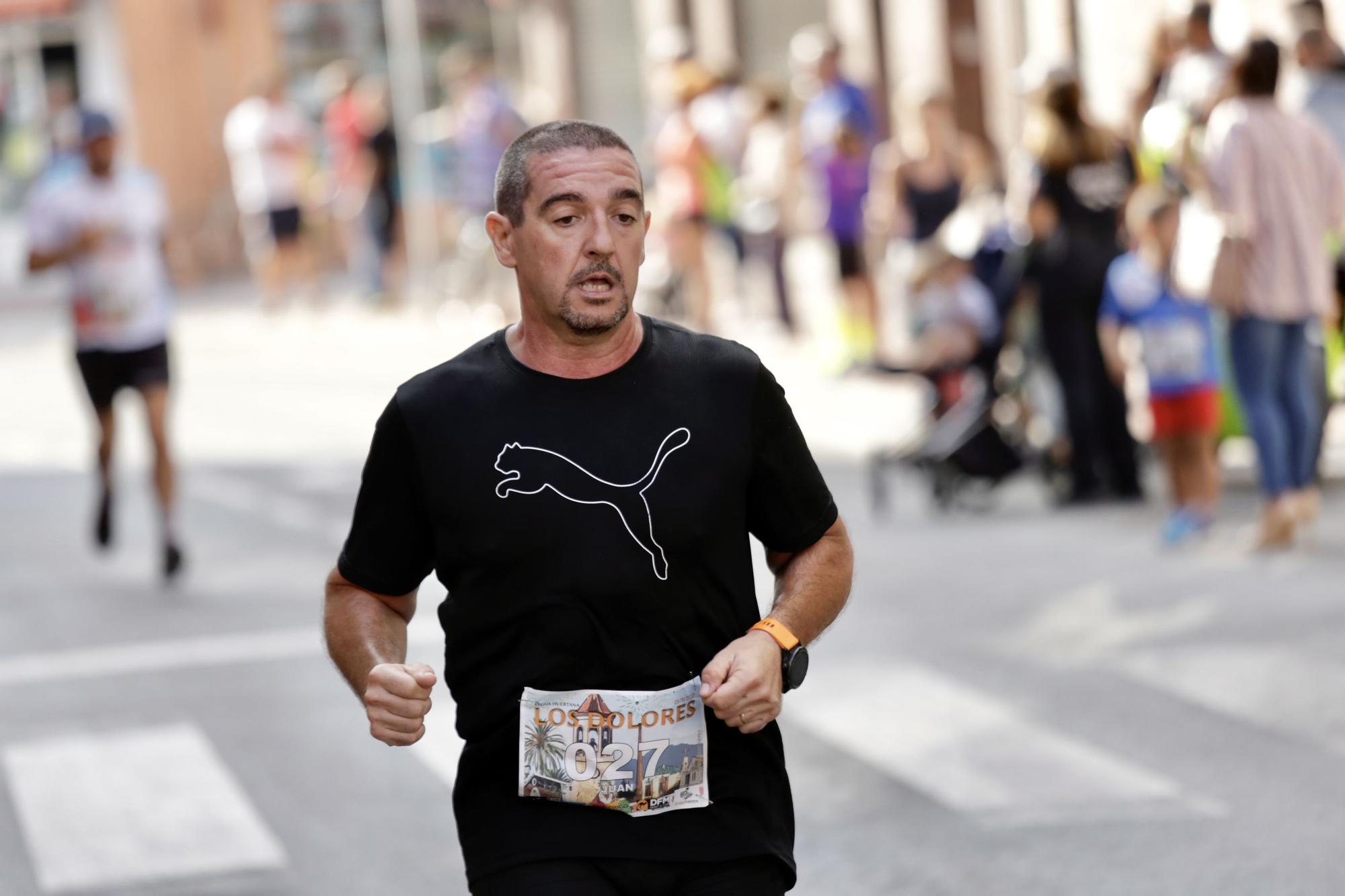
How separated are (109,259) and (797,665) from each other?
8.17m

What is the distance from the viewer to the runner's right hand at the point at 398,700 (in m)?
3.51

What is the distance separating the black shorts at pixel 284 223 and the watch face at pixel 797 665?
72.5 feet

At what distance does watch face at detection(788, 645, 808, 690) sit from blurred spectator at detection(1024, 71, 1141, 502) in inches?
304

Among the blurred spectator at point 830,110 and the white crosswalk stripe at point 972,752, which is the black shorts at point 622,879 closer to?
the white crosswalk stripe at point 972,752

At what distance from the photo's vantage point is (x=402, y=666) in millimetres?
3584

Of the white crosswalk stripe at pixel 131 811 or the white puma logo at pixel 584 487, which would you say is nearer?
the white puma logo at pixel 584 487

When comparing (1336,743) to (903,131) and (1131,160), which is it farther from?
(903,131)

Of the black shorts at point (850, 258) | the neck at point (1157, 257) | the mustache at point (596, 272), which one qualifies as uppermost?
the mustache at point (596, 272)

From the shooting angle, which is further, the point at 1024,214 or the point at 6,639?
the point at 1024,214

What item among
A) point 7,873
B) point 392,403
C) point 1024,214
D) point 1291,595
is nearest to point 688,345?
point 392,403

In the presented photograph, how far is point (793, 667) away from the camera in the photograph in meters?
3.65

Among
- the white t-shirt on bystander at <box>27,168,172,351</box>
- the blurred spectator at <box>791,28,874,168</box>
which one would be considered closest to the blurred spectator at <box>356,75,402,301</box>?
the blurred spectator at <box>791,28,874,168</box>

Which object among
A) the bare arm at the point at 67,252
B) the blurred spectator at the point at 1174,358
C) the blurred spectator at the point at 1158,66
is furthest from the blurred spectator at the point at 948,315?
the bare arm at the point at 67,252

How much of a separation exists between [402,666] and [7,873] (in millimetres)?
3360
